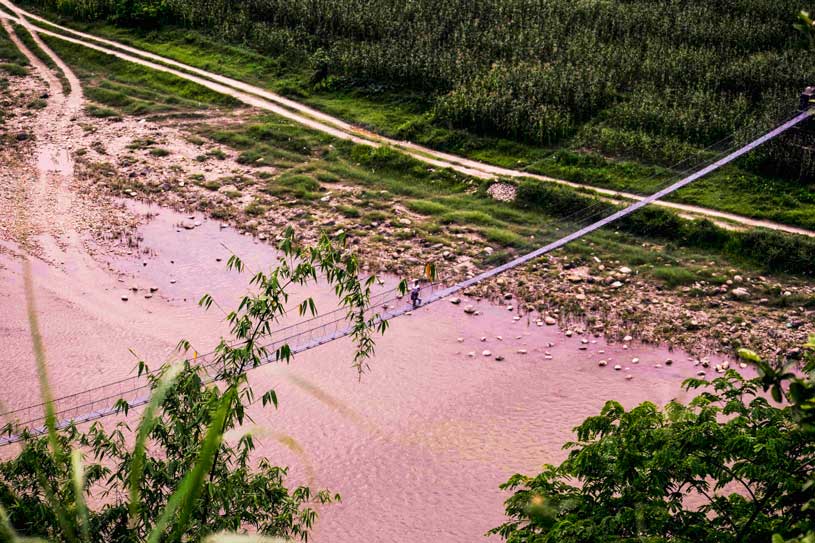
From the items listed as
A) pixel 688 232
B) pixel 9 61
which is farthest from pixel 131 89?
pixel 688 232

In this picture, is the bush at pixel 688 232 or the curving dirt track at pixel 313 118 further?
the curving dirt track at pixel 313 118

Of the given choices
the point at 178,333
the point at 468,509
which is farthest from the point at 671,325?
the point at 178,333

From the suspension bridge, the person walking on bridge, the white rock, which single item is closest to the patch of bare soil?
the white rock

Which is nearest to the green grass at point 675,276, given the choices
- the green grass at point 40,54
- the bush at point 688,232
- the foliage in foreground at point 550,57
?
the bush at point 688,232

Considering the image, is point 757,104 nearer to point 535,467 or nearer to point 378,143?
point 378,143

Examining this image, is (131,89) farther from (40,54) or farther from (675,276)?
(675,276)

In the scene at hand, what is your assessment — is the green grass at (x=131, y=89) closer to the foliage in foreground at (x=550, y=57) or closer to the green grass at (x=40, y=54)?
the green grass at (x=40, y=54)

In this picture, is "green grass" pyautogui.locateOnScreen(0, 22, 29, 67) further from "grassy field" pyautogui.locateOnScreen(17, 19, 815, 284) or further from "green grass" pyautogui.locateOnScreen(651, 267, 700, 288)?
"green grass" pyautogui.locateOnScreen(651, 267, 700, 288)
